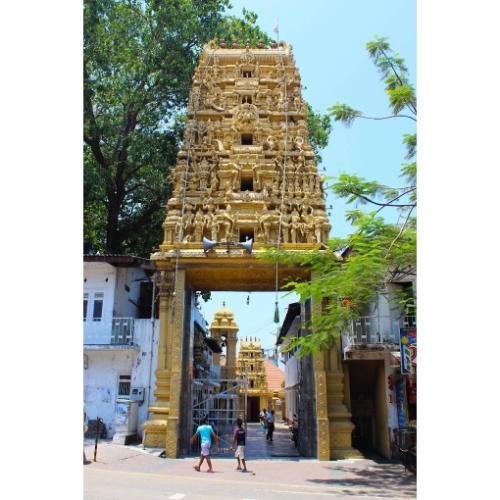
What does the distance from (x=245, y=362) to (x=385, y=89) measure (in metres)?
34.4

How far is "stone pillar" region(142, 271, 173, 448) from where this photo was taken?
49.2 ft

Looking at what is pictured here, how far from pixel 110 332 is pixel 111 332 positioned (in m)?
0.04

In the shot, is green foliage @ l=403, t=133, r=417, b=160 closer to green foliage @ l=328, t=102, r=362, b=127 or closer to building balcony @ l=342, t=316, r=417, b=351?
green foliage @ l=328, t=102, r=362, b=127

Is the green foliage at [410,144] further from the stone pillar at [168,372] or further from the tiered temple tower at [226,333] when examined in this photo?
the tiered temple tower at [226,333]

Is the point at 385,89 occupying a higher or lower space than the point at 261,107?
lower

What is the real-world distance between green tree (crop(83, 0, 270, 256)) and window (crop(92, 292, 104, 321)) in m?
6.20

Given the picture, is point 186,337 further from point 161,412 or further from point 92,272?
point 92,272

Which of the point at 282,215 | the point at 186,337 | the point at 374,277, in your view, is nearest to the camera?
the point at 374,277

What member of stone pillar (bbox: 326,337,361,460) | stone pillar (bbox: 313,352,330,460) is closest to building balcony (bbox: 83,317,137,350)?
stone pillar (bbox: 313,352,330,460)

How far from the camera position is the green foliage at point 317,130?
26.2 metres

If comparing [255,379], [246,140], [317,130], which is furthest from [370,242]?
[255,379]

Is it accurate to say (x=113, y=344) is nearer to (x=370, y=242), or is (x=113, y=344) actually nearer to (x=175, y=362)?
(x=175, y=362)
